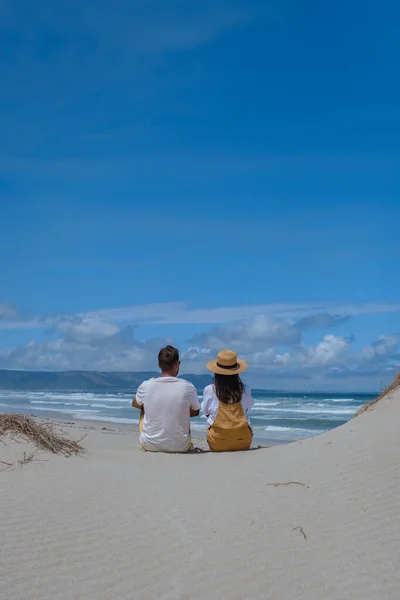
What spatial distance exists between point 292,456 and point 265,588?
126 inches

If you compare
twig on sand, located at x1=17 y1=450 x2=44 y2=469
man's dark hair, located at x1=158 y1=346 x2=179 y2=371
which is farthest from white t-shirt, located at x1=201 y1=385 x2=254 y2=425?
twig on sand, located at x1=17 y1=450 x2=44 y2=469

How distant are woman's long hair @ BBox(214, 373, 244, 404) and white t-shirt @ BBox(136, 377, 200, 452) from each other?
1.32 feet

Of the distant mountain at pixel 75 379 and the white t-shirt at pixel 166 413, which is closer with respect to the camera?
the white t-shirt at pixel 166 413

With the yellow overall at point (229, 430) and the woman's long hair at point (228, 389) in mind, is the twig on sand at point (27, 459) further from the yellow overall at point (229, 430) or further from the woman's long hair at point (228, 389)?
the woman's long hair at point (228, 389)

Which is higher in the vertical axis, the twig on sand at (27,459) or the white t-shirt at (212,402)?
the white t-shirt at (212,402)

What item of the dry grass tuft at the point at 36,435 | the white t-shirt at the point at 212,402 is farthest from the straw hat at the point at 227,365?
the dry grass tuft at the point at 36,435

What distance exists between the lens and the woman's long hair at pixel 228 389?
8.66m

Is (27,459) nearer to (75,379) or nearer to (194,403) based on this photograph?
(194,403)

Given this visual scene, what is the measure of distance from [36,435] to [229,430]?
102 inches

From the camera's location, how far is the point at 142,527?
508 cm

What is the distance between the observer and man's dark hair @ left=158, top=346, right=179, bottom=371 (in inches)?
332

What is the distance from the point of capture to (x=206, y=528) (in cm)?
506

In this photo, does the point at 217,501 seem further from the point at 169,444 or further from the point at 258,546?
the point at 169,444

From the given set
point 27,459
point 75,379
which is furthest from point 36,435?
point 75,379
